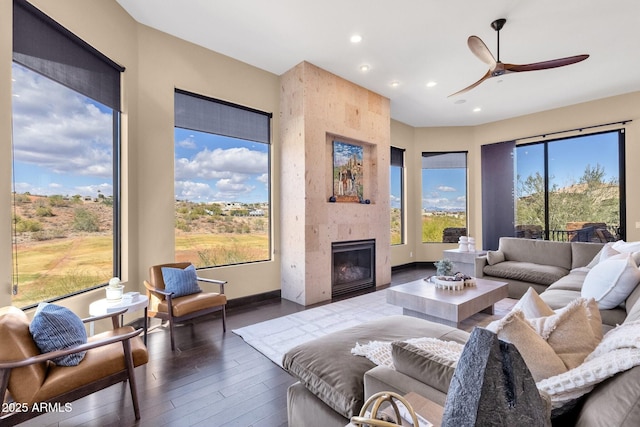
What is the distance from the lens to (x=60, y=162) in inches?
105

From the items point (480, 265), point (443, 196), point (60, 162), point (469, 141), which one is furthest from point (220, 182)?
point (469, 141)

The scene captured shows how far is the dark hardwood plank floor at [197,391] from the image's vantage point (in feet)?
6.19

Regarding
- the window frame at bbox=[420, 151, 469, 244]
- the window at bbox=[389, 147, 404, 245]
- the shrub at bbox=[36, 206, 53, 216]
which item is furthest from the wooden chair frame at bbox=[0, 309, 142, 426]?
the window frame at bbox=[420, 151, 469, 244]

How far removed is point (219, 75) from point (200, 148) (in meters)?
1.07

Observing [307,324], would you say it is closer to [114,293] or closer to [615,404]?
[114,293]

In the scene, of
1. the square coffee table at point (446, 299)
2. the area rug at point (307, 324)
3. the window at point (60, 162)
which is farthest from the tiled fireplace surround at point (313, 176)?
the window at point (60, 162)

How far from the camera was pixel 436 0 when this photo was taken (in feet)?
9.83

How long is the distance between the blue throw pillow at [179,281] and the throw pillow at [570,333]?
3145mm

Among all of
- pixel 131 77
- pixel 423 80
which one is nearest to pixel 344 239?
pixel 423 80

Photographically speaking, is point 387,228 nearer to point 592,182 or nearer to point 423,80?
point 423,80

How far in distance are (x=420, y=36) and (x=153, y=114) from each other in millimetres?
3447

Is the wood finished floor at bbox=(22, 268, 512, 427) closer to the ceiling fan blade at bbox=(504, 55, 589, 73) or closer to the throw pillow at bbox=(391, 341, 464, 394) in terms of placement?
the throw pillow at bbox=(391, 341, 464, 394)

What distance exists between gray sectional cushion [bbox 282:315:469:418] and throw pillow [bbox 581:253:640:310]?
59.8 inches

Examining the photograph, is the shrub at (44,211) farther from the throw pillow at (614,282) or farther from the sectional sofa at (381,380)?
the throw pillow at (614,282)
